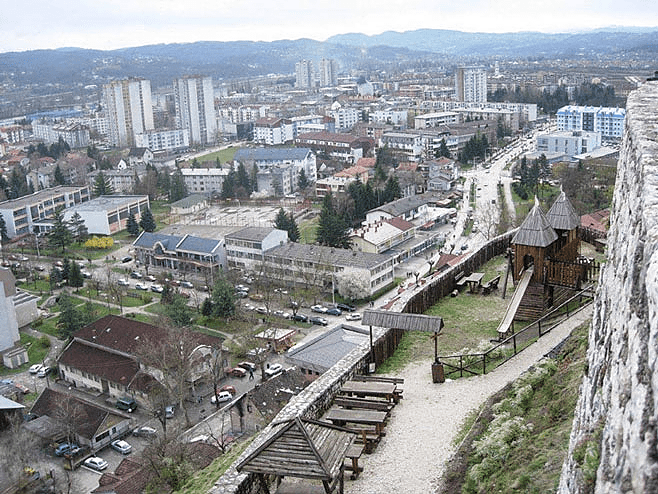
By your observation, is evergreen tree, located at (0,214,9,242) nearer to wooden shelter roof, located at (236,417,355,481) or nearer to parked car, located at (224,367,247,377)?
parked car, located at (224,367,247,377)

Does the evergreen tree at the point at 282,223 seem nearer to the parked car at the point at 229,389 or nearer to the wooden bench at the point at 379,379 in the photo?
the parked car at the point at 229,389

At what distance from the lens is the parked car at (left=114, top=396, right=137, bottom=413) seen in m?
14.5

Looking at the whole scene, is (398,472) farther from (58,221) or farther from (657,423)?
(58,221)

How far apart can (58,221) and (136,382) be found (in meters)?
13.1

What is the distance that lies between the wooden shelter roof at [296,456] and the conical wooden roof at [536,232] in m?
4.37

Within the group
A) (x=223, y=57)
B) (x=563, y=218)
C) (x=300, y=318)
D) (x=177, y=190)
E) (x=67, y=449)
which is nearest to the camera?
(x=563, y=218)

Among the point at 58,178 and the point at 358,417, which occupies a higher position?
the point at 358,417

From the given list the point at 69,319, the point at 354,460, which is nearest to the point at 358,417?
the point at 354,460

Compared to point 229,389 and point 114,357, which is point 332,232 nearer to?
point 114,357

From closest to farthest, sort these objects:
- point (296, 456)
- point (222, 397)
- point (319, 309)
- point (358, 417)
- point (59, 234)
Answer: point (296, 456), point (358, 417), point (222, 397), point (319, 309), point (59, 234)

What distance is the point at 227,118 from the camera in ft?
198

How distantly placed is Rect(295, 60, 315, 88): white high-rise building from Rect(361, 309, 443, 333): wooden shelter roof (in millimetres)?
90952

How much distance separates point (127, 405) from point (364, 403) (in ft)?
33.9

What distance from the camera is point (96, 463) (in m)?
12.3
